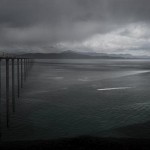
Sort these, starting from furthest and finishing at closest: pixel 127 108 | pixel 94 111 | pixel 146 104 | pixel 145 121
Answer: pixel 146 104 → pixel 127 108 → pixel 94 111 → pixel 145 121

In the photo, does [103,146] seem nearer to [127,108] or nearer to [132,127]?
[132,127]

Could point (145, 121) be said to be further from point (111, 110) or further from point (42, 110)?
point (42, 110)

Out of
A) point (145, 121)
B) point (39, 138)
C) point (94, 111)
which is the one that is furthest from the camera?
point (94, 111)

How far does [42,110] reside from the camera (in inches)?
796

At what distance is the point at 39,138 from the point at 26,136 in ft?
2.80

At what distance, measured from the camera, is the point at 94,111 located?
19.8 meters

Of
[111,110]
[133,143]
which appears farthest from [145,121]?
[133,143]

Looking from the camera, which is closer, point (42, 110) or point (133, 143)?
point (133, 143)

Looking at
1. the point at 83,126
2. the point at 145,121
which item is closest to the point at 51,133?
the point at 83,126

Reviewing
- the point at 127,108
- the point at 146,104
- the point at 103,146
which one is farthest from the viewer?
the point at 146,104

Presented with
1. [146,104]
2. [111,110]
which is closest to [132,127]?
[111,110]

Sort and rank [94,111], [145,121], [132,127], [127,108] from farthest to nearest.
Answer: [127,108] → [94,111] → [145,121] → [132,127]

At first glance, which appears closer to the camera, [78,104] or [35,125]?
[35,125]

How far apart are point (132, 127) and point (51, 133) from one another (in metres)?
5.46
